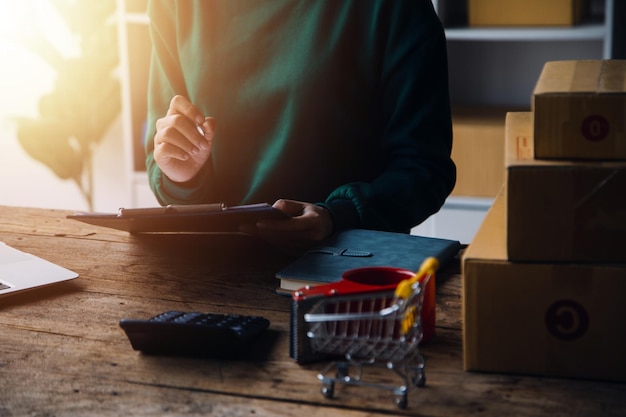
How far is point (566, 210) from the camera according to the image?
87 cm

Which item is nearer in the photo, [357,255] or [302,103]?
[357,255]

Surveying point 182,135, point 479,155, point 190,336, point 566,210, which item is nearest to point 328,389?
point 190,336

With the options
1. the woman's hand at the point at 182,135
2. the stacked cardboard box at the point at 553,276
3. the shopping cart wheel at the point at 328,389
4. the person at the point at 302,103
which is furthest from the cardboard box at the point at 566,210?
the woman's hand at the point at 182,135

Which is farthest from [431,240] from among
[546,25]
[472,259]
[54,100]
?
[54,100]

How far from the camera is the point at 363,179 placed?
5.54 ft

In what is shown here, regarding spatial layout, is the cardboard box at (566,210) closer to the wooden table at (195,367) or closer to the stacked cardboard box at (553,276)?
the stacked cardboard box at (553,276)

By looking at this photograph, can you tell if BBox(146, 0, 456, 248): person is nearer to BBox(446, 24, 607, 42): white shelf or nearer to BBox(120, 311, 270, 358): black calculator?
BBox(120, 311, 270, 358): black calculator

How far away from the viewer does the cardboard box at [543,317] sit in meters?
0.88

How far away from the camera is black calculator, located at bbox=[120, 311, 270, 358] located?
0.95 meters

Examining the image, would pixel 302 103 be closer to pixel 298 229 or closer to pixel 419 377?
pixel 298 229

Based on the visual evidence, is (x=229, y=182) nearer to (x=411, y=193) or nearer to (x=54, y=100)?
(x=411, y=193)

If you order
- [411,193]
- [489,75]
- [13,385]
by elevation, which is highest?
[489,75]

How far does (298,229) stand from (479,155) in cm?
141

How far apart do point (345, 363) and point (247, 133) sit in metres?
0.90
